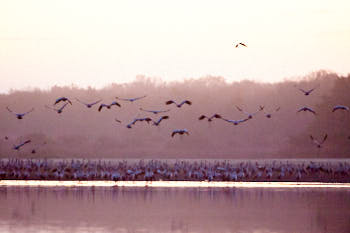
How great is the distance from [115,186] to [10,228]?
19.9 m

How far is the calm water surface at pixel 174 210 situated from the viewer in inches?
1375

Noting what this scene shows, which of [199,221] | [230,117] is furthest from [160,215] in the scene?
[230,117]

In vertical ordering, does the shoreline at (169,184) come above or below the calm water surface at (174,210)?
above

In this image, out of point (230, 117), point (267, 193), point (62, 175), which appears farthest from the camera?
point (230, 117)

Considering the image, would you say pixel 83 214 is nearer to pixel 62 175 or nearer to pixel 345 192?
pixel 345 192

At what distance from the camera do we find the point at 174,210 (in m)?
40.5

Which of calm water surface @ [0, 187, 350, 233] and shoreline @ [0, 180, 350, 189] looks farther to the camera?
shoreline @ [0, 180, 350, 189]

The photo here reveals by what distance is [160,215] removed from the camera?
127 ft

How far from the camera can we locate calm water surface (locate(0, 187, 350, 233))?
3494 centimetres

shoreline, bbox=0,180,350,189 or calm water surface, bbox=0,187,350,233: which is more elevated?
shoreline, bbox=0,180,350,189

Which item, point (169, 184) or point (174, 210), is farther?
point (169, 184)

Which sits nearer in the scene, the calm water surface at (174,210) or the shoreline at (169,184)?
the calm water surface at (174,210)

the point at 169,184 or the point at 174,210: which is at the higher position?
the point at 169,184

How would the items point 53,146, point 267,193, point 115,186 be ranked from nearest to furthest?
point 267,193 < point 115,186 < point 53,146
